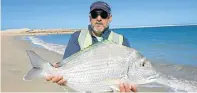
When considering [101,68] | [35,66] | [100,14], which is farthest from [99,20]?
[35,66]

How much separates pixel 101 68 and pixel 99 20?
757mm

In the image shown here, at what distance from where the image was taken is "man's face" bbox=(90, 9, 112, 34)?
466 cm

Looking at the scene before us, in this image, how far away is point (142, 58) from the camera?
3982mm

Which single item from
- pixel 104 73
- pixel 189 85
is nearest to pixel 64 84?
pixel 104 73

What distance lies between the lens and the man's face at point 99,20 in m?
4.66

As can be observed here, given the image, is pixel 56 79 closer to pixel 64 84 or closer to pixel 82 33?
pixel 64 84

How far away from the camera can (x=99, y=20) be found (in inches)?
183

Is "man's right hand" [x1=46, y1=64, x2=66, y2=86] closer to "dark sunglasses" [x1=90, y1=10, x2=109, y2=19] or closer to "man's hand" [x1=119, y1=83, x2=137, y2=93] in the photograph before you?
"man's hand" [x1=119, y1=83, x2=137, y2=93]

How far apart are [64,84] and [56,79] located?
9 cm

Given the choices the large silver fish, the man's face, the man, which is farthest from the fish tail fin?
the man's face

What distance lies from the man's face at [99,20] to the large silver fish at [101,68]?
56 cm

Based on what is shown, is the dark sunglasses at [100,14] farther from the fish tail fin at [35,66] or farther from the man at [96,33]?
the fish tail fin at [35,66]

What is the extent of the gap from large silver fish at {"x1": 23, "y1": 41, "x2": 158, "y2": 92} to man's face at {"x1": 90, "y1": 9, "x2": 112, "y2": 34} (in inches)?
22.1

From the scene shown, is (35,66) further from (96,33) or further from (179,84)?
(179,84)
